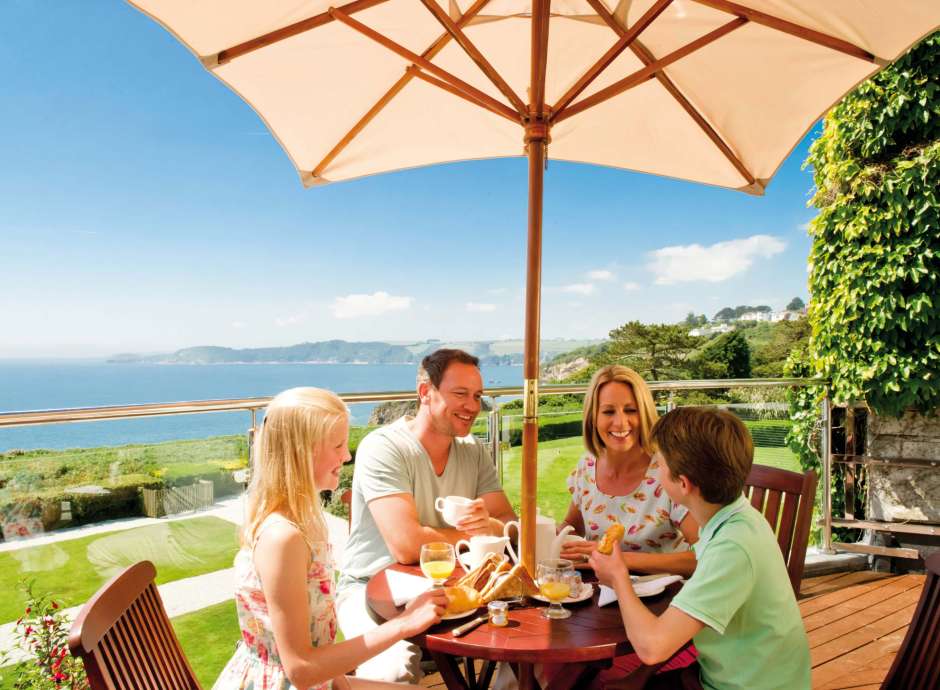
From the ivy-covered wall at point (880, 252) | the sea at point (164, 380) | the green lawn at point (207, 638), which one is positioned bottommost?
the sea at point (164, 380)

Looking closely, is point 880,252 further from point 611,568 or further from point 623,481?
point 611,568

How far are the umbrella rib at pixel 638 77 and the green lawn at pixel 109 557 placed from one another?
2380mm

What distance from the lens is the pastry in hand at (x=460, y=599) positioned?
1598mm

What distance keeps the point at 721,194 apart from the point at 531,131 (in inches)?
2328

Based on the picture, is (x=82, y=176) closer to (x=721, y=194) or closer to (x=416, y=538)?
(x=721, y=194)

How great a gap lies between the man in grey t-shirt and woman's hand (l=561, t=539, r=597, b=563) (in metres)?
0.27

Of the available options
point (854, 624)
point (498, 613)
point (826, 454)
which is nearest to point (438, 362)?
point (498, 613)

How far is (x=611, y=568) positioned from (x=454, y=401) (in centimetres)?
94

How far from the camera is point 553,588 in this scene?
1.65 m

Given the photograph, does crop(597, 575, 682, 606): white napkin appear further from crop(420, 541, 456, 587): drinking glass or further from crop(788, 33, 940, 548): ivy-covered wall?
crop(788, 33, 940, 548): ivy-covered wall

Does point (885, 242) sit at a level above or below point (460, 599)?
above

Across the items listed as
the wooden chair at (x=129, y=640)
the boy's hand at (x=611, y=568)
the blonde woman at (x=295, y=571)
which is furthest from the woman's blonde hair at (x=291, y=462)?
the boy's hand at (x=611, y=568)

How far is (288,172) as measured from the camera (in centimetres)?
7212

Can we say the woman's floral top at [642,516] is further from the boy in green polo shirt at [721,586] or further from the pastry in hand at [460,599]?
the pastry in hand at [460,599]
